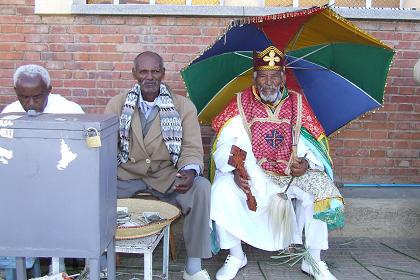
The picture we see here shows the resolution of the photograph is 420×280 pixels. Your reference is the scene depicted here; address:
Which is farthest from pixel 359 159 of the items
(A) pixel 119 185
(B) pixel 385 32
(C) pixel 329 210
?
(A) pixel 119 185

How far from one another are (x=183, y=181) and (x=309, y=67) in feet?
5.13

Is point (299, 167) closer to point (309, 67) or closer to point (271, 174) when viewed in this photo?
point (271, 174)

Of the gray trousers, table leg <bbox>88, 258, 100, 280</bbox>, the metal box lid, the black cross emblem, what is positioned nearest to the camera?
the metal box lid

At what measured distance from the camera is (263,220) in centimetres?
425

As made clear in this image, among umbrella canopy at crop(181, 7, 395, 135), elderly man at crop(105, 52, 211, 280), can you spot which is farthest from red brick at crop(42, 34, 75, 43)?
umbrella canopy at crop(181, 7, 395, 135)

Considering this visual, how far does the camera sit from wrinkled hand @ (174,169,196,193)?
12.8 ft

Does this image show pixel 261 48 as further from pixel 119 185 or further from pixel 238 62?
pixel 119 185

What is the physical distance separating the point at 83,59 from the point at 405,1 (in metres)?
3.26

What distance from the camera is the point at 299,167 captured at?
164 inches

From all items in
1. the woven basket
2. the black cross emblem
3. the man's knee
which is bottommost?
the woven basket

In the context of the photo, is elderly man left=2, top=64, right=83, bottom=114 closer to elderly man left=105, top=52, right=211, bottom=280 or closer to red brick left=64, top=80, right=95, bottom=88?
elderly man left=105, top=52, right=211, bottom=280

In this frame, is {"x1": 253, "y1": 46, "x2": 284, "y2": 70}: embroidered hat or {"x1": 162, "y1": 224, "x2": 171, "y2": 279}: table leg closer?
{"x1": 162, "y1": 224, "x2": 171, "y2": 279}: table leg

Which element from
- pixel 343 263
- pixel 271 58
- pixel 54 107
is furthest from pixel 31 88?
pixel 343 263

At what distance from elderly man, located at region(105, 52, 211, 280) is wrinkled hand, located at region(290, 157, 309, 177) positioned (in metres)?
0.72
